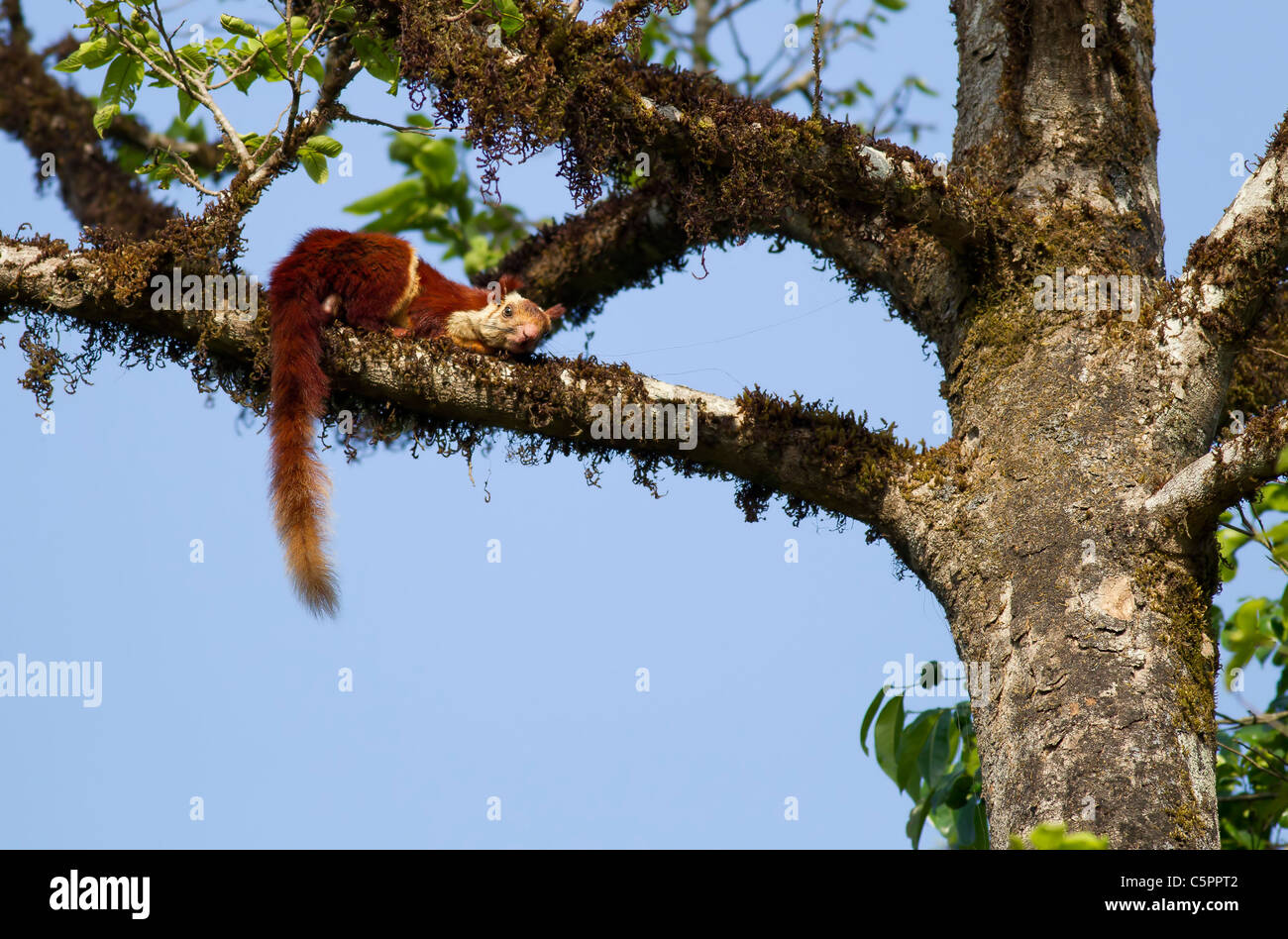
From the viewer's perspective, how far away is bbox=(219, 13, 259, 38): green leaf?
450 cm

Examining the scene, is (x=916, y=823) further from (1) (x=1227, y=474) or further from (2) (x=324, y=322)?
(2) (x=324, y=322)

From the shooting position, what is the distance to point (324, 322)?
4.62 metres

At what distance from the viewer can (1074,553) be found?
388 cm

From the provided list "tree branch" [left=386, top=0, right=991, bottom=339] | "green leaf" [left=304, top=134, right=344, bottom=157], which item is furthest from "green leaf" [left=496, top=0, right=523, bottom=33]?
"green leaf" [left=304, top=134, right=344, bottom=157]

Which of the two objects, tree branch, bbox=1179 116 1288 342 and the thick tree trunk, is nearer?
the thick tree trunk

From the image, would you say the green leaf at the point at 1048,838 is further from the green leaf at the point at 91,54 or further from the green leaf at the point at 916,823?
the green leaf at the point at 91,54

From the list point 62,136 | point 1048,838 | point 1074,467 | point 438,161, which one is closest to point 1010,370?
point 1074,467

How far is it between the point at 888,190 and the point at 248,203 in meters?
2.18

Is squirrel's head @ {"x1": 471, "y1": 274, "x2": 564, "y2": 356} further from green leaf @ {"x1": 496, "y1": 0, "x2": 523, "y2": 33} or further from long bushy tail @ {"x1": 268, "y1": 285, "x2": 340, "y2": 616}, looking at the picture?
green leaf @ {"x1": 496, "y1": 0, "x2": 523, "y2": 33}

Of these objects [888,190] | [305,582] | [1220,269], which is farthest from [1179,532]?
[305,582]

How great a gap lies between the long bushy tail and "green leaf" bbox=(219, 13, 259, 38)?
973 mm

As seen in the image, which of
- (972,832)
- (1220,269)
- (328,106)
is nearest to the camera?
(1220,269)

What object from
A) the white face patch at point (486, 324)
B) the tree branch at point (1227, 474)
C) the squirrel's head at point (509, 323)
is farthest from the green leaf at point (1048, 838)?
the white face patch at point (486, 324)

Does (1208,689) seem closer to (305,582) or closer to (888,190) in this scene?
Answer: (888,190)
